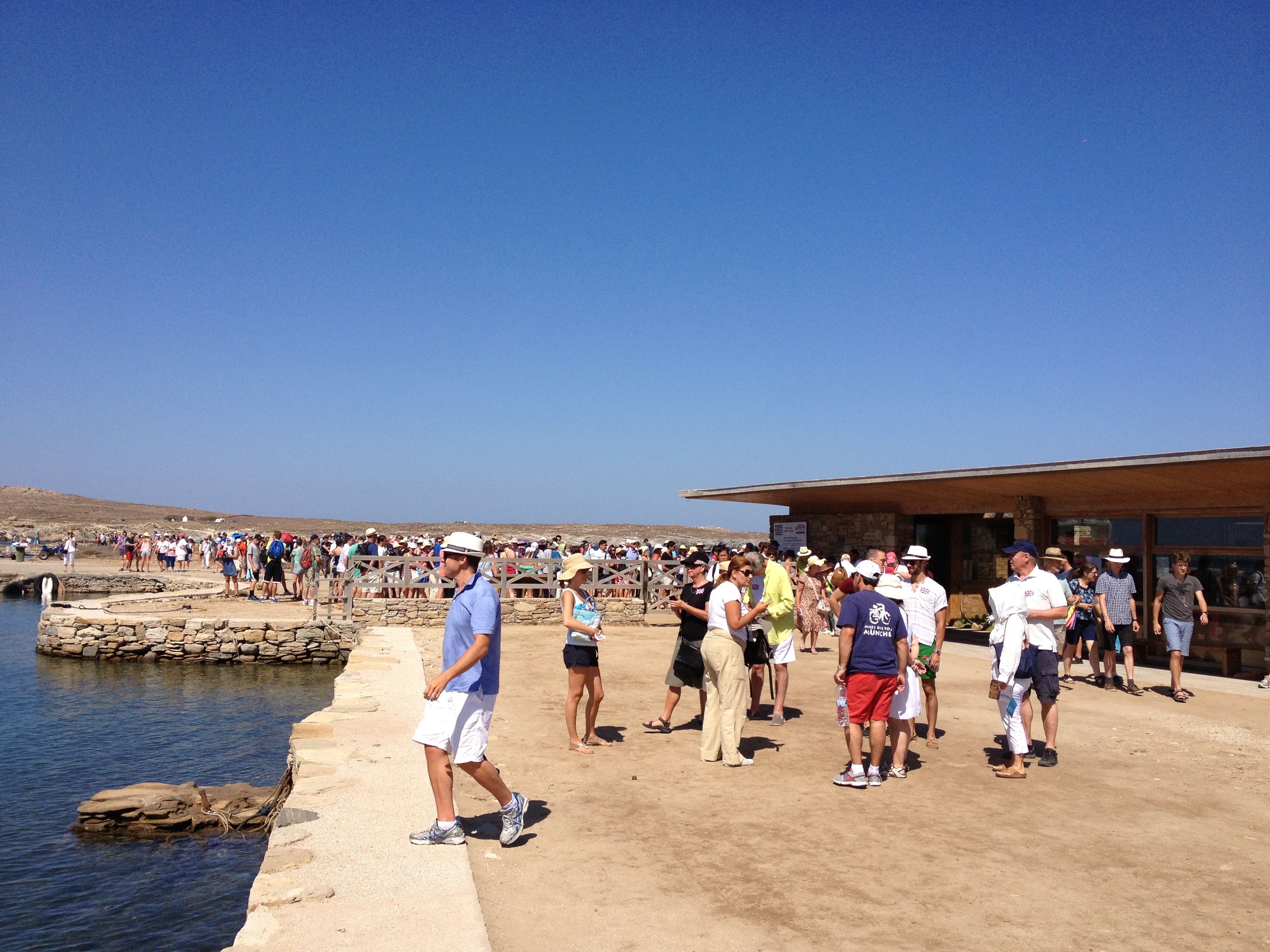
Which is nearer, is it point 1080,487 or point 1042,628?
point 1042,628

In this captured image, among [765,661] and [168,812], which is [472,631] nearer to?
[765,661]

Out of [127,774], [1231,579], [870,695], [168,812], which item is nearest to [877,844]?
[870,695]

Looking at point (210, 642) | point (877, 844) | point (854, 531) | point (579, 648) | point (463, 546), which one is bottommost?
point (210, 642)

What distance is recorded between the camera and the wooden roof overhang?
10906 mm

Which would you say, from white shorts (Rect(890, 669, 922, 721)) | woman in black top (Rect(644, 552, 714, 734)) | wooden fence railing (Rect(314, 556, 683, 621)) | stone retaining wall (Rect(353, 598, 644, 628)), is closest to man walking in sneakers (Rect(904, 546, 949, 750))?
white shorts (Rect(890, 669, 922, 721))

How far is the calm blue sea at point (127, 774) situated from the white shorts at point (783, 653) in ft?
15.6

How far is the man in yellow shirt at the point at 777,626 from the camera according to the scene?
8297 mm

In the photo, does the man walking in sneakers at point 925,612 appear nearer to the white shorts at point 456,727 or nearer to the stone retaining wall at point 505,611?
the white shorts at point 456,727

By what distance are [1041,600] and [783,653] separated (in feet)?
8.39

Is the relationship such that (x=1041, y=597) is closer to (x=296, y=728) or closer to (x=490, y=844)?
(x=490, y=844)

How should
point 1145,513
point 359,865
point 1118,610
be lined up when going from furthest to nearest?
point 1145,513 → point 1118,610 → point 359,865

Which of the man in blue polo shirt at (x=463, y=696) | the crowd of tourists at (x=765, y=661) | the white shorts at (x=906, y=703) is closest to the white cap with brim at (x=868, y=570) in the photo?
the crowd of tourists at (x=765, y=661)

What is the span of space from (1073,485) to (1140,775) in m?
7.06

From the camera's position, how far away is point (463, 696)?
4.71 meters
